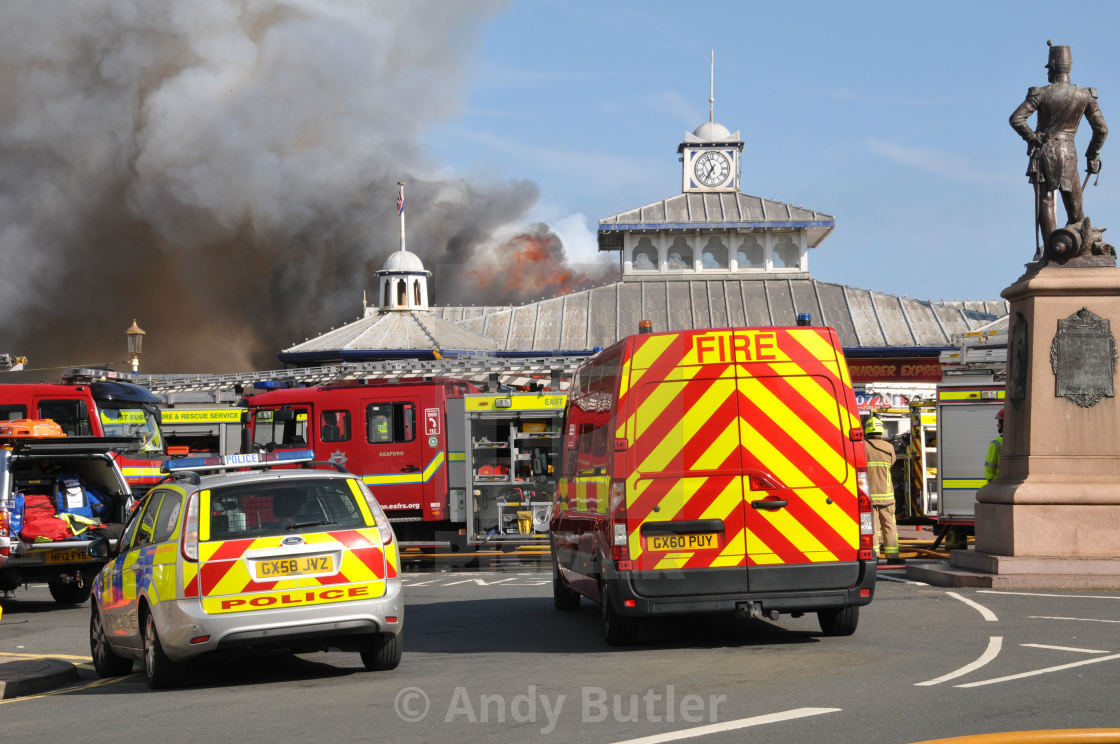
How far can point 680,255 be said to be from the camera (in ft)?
222

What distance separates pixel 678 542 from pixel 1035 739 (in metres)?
4.74

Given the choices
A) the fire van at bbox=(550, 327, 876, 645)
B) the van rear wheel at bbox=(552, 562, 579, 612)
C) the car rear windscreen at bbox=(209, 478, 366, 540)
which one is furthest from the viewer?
the van rear wheel at bbox=(552, 562, 579, 612)

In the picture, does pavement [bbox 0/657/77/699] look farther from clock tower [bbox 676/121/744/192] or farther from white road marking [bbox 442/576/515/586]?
clock tower [bbox 676/121/744/192]

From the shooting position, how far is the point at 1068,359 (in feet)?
48.4

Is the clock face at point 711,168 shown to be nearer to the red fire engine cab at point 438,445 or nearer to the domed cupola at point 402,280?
the domed cupola at point 402,280

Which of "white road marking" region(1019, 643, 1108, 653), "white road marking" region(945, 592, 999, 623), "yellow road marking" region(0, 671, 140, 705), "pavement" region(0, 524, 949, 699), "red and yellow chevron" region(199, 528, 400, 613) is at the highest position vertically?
"red and yellow chevron" region(199, 528, 400, 613)

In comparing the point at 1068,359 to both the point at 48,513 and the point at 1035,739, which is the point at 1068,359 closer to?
the point at 1035,739

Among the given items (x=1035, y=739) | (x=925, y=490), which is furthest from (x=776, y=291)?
(x=1035, y=739)

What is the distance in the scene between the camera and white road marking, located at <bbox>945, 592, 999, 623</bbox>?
472 inches

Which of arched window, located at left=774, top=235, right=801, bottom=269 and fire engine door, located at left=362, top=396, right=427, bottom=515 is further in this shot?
arched window, located at left=774, top=235, right=801, bottom=269

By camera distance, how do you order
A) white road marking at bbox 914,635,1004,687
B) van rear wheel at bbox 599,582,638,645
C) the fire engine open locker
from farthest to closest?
the fire engine open locker < van rear wheel at bbox 599,582,638,645 < white road marking at bbox 914,635,1004,687

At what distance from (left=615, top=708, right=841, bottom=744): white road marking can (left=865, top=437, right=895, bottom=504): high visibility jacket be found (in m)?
10.4

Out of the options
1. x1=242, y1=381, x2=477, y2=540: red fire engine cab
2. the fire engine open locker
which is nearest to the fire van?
the fire engine open locker

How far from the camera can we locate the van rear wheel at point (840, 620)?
1096 cm
